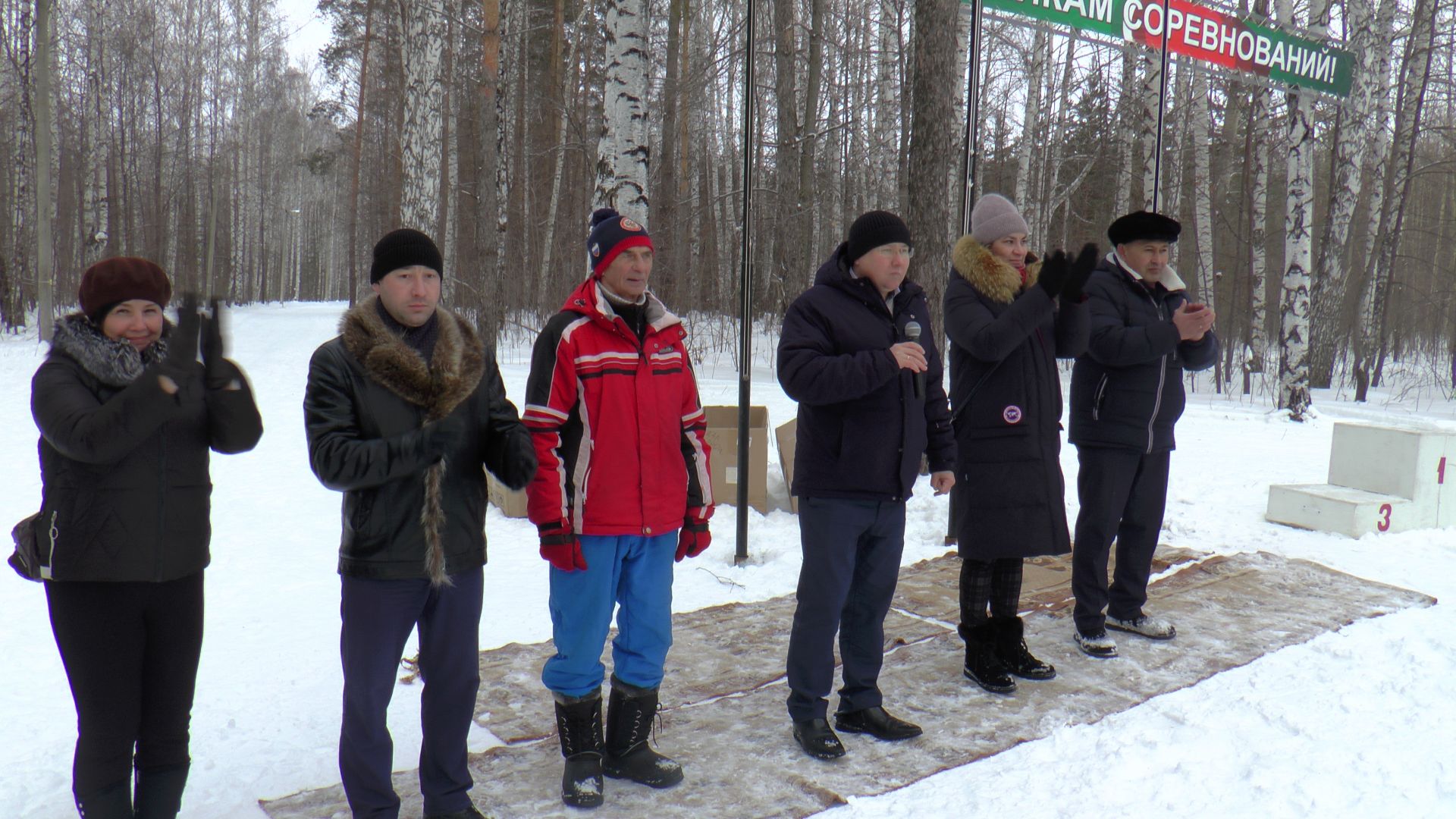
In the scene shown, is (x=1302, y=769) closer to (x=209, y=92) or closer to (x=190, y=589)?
(x=190, y=589)

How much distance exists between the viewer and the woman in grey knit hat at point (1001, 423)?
373cm

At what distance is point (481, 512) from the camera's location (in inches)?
108

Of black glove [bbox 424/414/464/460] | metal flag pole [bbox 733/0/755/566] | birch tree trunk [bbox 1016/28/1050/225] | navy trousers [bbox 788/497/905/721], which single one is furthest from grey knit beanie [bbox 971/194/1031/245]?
birch tree trunk [bbox 1016/28/1050/225]

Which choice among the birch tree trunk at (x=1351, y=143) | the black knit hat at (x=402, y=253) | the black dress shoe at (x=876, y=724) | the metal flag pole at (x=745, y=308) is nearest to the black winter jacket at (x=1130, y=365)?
the black dress shoe at (x=876, y=724)

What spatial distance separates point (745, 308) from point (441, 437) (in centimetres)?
311

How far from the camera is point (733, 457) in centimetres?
644

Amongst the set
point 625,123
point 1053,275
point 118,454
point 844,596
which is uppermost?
point 625,123

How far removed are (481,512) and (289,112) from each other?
5166 cm

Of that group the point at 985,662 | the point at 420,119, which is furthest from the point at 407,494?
the point at 420,119

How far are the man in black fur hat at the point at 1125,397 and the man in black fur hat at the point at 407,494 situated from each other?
2.59 m

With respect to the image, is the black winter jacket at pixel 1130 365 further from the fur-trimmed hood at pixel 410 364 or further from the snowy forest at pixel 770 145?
the fur-trimmed hood at pixel 410 364

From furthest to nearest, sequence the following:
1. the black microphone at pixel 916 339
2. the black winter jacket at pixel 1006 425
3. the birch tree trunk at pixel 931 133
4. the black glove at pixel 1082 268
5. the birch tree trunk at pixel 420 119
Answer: the birch tree trunk at pixel 420 119 < the birch tree trunk at pixel 931 133 < the black winter jacket at pixel 1006 425 < the black glove at pixel 1082 268 < the black microphone at pixel 916 339

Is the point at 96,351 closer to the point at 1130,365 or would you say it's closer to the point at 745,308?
the point at 745,308

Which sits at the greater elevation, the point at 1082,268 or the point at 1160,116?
the point at 1160,116
